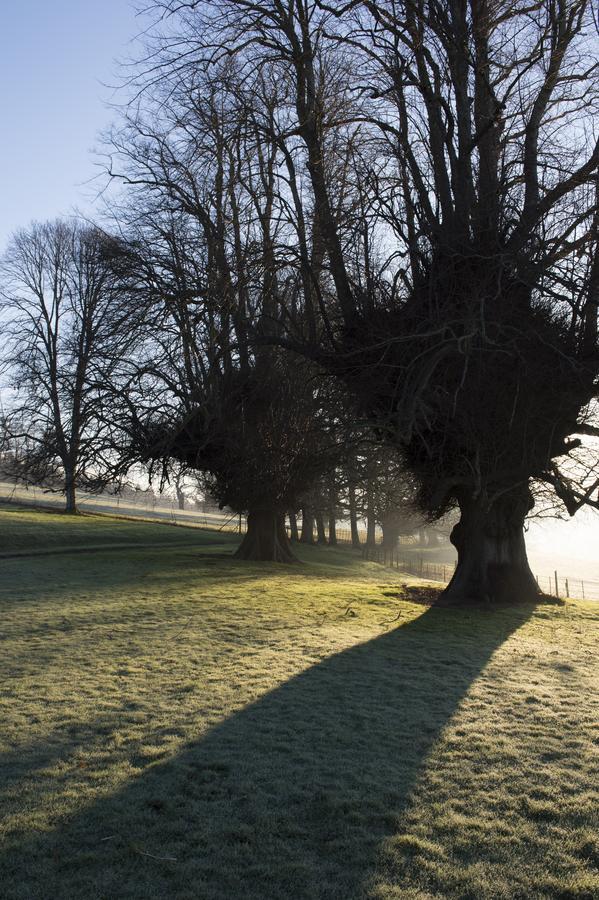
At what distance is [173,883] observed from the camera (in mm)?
3992

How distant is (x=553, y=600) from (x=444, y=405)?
299 inches

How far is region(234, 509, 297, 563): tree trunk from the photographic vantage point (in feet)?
89.5

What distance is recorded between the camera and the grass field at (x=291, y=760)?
4.15m

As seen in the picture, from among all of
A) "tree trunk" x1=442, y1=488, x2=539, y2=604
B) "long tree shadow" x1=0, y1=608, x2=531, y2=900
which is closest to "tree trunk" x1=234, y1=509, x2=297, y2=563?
"tree trunk" x1=442, y1=488, x2=539, y2=604

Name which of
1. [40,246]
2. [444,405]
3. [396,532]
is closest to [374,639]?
[444,405]

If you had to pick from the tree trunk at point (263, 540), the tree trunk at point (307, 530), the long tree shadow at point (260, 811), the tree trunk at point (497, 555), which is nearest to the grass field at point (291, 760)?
the long tree shadow at point (260, 811)

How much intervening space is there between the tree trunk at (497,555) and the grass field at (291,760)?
11.2ft

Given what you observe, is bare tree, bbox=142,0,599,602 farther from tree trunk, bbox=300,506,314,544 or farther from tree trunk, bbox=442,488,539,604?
tree trunk, bbox=300,506,314,544

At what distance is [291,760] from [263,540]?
21.4m

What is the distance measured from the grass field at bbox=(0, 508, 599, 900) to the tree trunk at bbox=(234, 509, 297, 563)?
13860mm

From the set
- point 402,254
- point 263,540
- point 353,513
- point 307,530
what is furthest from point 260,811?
point 307,530

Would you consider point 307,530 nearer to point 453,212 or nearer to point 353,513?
point 353,513

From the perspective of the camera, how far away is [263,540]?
2731 centimetres

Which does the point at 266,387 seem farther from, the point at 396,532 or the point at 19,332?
the point at 396,532
